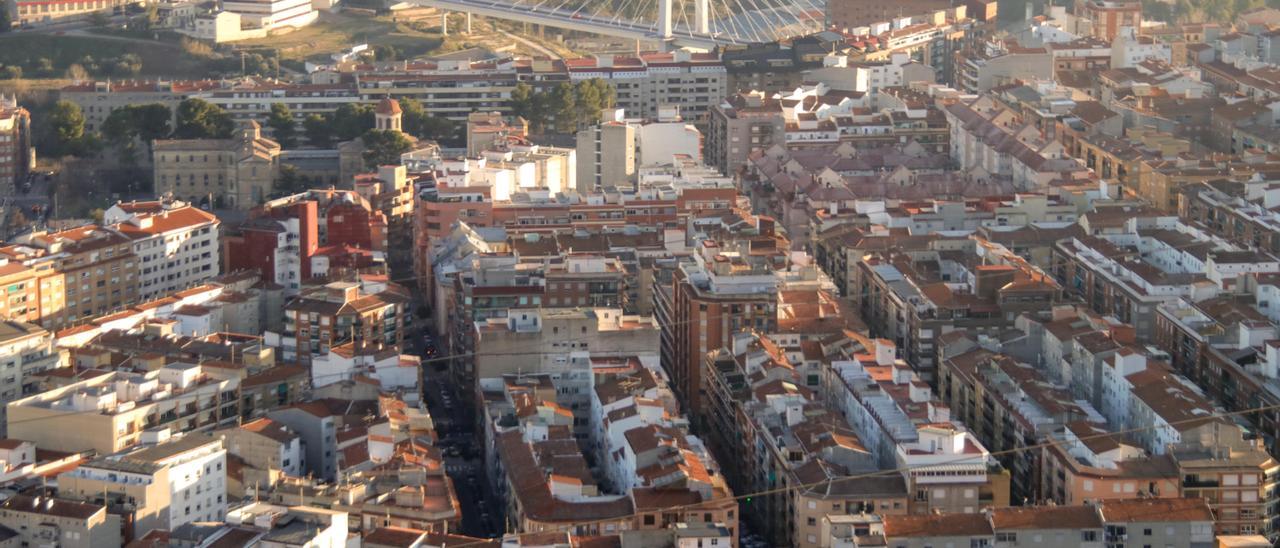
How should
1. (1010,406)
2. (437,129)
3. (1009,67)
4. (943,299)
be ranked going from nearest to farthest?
(1010,406)
(943,299)
(437,129)
(1009,67)

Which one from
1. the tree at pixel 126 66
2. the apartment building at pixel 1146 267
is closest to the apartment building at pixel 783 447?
the apartment building at pixel 1146 267

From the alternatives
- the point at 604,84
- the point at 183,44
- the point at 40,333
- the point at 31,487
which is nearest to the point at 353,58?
the point at 183,44

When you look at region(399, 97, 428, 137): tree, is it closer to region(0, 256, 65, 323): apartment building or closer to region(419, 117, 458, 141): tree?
region(419, 117, 458, 141): tree

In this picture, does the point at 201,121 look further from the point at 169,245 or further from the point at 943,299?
the point at 943,299

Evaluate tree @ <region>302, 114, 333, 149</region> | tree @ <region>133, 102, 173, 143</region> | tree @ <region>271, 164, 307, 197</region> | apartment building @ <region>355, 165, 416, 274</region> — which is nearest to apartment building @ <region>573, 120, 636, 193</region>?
apartment building @ <region>355, 165, 416, 274</region>

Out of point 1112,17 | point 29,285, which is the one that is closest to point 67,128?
point 29,285

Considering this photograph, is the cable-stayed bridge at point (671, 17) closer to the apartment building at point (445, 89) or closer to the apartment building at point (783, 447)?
the apartment building at point (445, 89)
